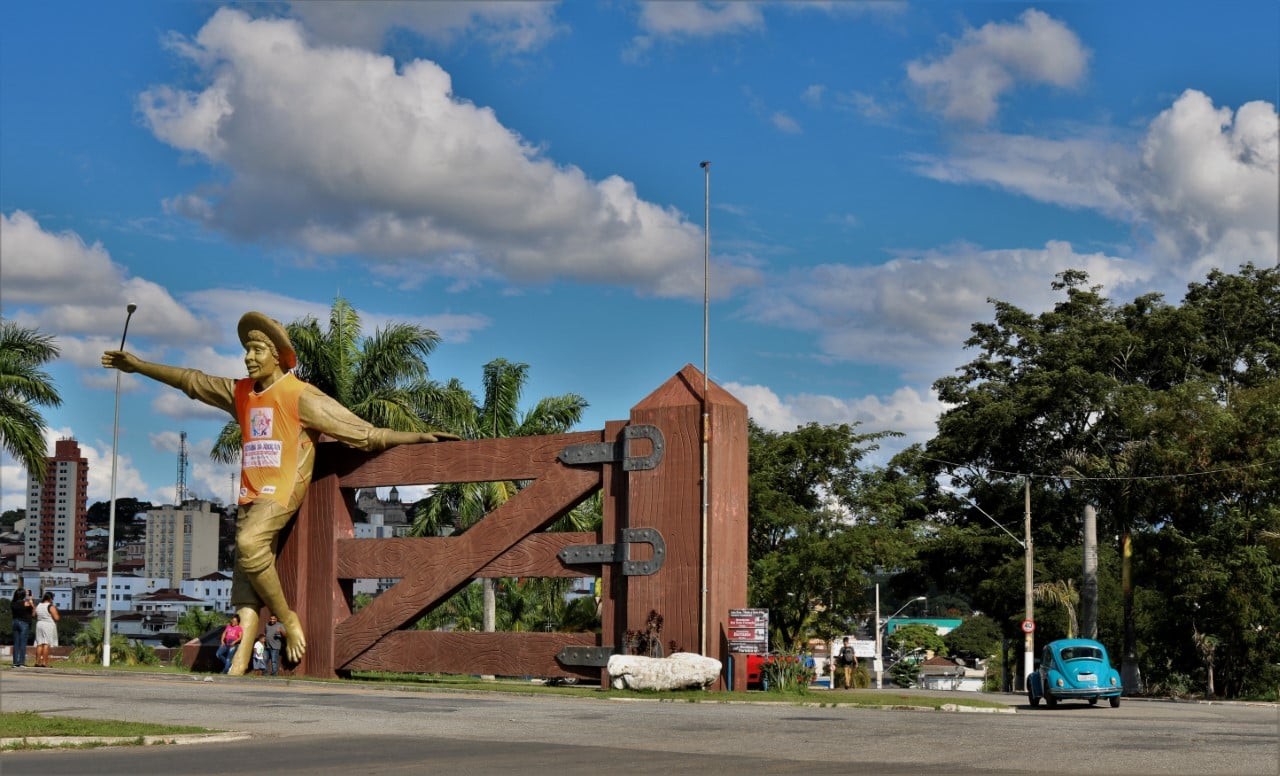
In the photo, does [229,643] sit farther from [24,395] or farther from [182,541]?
[182,541]

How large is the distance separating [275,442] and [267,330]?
2.30m

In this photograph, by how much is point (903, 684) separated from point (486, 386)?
40530 millimetres

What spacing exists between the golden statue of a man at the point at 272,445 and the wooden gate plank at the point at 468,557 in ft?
4.28

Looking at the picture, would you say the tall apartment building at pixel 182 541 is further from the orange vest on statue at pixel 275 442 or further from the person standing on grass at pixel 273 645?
the orange vest on statue at pixel 275 442

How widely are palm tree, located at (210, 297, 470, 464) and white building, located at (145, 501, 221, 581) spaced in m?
131

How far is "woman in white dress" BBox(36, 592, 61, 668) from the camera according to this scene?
29.7 metres

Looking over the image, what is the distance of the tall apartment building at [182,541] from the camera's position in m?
172

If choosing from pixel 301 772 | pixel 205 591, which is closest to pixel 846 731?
pixel 301 772

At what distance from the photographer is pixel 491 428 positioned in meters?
48.2

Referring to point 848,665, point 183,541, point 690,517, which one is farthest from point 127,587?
point 690,517

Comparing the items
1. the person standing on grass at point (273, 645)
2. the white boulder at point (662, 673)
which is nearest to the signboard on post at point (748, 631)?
the white boulder at point (662, 673)

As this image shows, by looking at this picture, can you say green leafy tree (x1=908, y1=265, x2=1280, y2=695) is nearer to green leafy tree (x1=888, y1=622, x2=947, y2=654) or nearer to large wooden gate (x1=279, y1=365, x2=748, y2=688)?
large wooden gate (x1=279, y1=365, x2=748, y2=688)

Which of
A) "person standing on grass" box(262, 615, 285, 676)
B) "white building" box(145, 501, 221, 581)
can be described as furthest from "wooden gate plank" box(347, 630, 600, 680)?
"white building" box(145, 501, 221, 581)

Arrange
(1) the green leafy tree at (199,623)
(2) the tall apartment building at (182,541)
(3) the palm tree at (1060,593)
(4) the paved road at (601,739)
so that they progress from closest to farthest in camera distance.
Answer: (4) the paved road at (601,739), (3) the palm tree at (1060,593), (1) the green leafy tree at (199,623), (2) the tall apartment building at (182,541)
